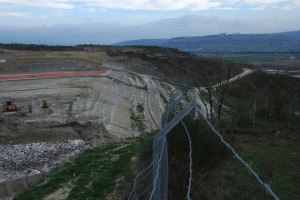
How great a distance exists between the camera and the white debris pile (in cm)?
1484

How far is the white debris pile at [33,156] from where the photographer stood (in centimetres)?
1484

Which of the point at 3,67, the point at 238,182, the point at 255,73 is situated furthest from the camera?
the point at 255,73

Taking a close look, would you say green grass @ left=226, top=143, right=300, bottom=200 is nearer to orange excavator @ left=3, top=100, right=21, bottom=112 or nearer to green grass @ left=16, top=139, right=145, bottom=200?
green grass @ left=16, top=139, right=145, bottom=200

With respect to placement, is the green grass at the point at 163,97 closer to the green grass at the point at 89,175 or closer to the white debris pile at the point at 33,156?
the white debris pile at the point at 33,156

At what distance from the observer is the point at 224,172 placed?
1182cm

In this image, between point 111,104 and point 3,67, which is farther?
point 3,67

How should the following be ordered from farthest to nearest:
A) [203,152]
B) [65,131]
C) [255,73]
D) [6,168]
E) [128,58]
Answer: [255,73]
[128,58]
[65,131]
[6,168]
[203,152]

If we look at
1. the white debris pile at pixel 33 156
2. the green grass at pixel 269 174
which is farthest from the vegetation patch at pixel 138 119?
the green grass at pixel 269 174

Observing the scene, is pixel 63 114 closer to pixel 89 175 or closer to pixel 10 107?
pixel 10 107

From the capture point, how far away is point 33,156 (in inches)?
651

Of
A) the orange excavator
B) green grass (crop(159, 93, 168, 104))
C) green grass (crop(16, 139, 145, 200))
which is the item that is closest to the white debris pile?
green grass (crop(16, 139, 145, 200))

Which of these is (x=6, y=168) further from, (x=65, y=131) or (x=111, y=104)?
(x=111, y=104)

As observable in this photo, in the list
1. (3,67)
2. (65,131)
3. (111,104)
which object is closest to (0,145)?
(65,131)

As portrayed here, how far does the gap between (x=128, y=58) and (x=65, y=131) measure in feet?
119
